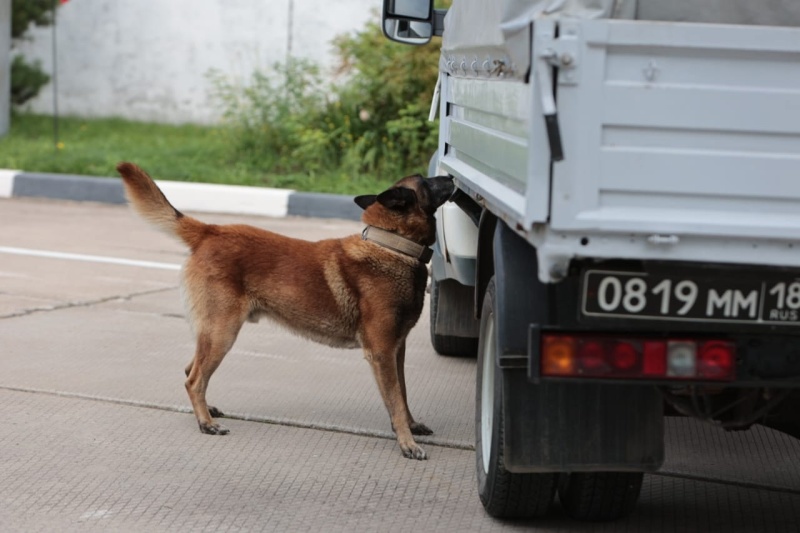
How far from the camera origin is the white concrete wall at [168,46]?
1580 cm

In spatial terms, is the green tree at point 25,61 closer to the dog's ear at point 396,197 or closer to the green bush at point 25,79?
the green bush at point 25,79

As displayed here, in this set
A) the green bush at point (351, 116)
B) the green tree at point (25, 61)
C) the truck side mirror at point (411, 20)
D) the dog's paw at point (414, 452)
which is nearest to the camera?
the dog's paw at point (414, 452)

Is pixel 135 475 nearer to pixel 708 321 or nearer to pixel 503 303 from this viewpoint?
pixel 503 303

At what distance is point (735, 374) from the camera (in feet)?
11.0

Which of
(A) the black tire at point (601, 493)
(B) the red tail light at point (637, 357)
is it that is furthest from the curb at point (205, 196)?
(B) the red tail light at point (637, 357)

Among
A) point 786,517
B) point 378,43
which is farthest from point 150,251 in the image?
point 786,517

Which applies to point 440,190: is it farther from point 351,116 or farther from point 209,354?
point 351,116

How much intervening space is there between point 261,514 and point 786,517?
1897 millimetres

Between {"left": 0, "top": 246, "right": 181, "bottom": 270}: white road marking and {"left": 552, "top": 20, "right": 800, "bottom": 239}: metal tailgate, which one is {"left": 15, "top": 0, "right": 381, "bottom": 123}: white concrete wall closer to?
{"left": 0, "top": 246, "right": 181, "bottom": 270}: white road marking

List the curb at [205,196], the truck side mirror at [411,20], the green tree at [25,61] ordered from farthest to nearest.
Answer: the green tree at [25,61]
the curb at [205,196]
the truck side mirror at [411,20]

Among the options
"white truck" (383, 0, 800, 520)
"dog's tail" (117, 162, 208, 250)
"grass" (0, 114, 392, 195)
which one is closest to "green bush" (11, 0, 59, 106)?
"grass" (0, 114, 392, 195)

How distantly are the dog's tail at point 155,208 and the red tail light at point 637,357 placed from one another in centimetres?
239

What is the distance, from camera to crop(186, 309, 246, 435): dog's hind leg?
5230 millimetres

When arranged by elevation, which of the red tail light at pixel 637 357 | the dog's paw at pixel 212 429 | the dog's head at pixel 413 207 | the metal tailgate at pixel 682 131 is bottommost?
the dog's paw at pixel 212 429
